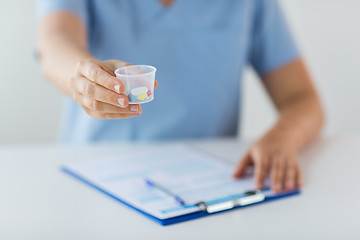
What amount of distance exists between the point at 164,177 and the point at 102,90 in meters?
0.30

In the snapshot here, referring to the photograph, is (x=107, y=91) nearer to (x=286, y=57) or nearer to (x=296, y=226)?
(x=296, y=226)

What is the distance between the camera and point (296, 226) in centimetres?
60

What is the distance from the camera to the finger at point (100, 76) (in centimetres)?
47

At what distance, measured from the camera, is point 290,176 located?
2.40ft

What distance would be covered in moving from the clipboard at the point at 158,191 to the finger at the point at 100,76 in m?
0.20

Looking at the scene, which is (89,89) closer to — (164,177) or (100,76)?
(100,76)

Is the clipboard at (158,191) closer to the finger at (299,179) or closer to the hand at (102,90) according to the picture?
the finger at (299,179)

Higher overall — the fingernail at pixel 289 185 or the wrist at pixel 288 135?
the wrist at pixel 288 135

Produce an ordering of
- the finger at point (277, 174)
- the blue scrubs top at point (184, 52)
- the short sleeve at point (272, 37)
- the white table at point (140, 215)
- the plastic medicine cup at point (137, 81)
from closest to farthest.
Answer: the plastic medicine cup at point (137, 81), the white table at point (140, 215), the finger at point (277, 174), the blue scrubs top at point (184, 52), the short sleeve at point (272, 37)

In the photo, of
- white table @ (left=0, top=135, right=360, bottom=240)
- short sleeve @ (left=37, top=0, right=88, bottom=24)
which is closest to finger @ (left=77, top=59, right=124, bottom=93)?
white table @ (left=0, top=135, right=360, bottom=240)

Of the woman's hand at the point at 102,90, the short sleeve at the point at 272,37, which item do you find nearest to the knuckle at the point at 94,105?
the woman's hand at the point at 102,90

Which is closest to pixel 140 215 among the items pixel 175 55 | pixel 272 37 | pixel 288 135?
pixel 288 135

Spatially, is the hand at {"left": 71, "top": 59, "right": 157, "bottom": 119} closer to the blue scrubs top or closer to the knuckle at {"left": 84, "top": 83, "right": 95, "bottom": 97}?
the knuckle at {"left": 84, "top": 83, "right": 95, "bottom": 97}

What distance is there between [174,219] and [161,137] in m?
0.46
